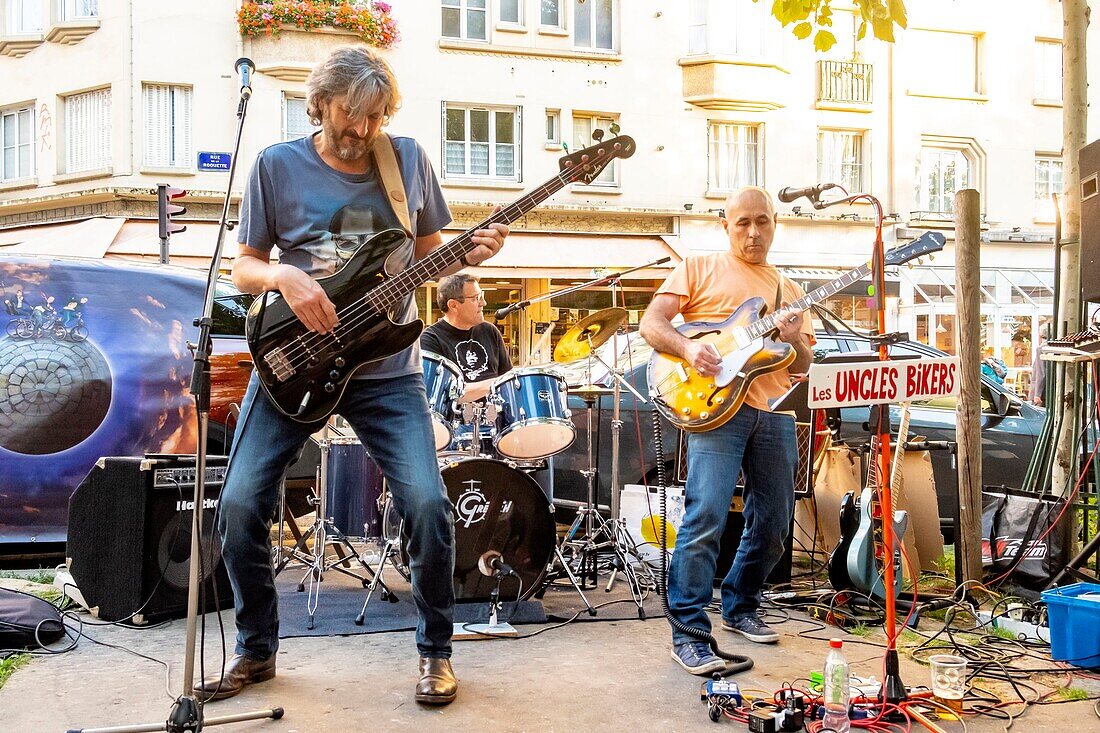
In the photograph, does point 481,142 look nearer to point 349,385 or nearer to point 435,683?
point 349,385

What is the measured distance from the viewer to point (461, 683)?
13.5ft

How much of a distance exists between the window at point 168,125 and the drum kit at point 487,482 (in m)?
17.0

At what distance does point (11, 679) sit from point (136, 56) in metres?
19.6

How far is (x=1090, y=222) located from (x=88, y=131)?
21075mm

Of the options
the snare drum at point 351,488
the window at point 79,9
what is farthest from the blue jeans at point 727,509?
the window at point 79,9

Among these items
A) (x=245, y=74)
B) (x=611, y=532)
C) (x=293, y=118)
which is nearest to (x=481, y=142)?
(x=293, y=118)

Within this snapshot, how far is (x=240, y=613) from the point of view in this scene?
3.90 m

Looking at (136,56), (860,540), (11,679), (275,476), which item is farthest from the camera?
(136,56)

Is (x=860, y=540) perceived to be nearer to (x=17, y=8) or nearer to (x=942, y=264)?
(x=942, y=264)

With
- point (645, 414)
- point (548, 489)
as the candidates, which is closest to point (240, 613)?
point (548, 489)

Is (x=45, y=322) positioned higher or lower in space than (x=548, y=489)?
higher

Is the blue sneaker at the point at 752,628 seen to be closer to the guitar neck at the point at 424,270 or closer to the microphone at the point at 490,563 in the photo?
the microphone at the point at 490,563

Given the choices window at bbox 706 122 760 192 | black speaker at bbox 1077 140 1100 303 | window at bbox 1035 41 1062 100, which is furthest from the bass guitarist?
window at bbox 1035 41 1062 100

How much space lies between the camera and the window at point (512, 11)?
23.4 m
